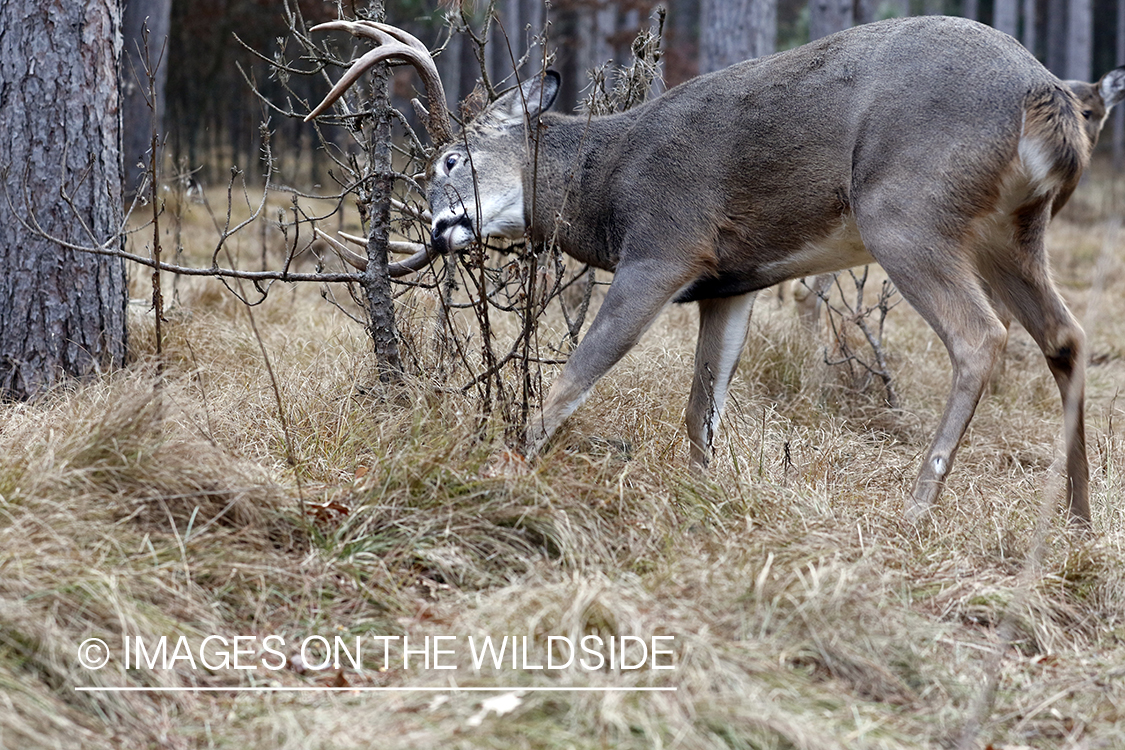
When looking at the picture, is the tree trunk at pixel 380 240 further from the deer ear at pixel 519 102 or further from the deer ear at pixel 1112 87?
the deer ear at pixel 1112 87

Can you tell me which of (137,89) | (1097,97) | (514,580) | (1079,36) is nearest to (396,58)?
(514,580)

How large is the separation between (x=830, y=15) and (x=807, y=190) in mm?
6619

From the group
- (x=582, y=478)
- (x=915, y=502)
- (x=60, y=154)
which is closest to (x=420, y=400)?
(x=582, y=478)

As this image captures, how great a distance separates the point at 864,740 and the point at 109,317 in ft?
13.4

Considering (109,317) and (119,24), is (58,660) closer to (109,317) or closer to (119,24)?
(109,317)

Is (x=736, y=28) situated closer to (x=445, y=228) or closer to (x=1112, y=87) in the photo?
(x=1112, y=87)

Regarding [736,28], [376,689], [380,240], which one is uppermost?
[736,28]

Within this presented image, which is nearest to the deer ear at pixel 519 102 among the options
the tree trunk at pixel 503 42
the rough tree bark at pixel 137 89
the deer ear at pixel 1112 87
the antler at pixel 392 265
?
the antler at pixel 392 265

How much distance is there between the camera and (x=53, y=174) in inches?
198

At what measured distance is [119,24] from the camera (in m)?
5.24

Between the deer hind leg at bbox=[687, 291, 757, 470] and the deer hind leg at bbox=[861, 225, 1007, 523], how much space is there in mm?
868

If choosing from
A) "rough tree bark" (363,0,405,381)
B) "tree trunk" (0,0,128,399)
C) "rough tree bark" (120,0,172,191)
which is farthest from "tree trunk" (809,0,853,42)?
"tree trunk" (0,0,128,399)

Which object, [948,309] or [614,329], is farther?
[614,329]

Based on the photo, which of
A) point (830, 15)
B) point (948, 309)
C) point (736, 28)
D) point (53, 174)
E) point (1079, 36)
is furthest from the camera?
point (1079, 36)
